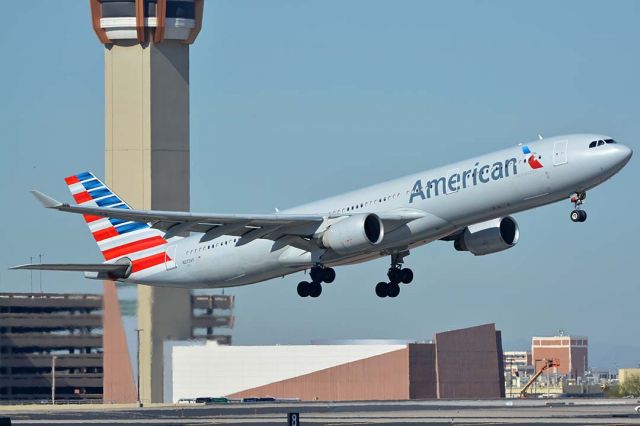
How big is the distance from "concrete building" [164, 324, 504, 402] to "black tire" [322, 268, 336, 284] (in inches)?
1973

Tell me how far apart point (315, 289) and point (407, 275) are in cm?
435

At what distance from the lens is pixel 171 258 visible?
69.1m

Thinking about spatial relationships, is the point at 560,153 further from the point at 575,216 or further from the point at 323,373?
the point at 323,373

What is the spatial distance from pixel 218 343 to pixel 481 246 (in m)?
45.9

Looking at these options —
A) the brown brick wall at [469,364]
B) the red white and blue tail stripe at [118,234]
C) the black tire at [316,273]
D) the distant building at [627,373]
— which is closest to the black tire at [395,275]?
the black tire at [316,273]

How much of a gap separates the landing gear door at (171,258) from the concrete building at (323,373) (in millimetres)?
42937

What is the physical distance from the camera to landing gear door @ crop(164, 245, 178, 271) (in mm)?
68688

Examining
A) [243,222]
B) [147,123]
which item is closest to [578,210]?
[243,222]

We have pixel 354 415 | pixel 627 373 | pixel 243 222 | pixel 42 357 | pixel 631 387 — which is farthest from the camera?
pixel 627 373

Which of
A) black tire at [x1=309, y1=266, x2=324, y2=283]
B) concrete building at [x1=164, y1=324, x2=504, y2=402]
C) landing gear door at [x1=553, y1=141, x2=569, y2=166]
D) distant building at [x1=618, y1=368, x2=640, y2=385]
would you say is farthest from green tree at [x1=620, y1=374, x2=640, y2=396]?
landing gear door at [x1=553, y1=141, x2=569, y2=166]

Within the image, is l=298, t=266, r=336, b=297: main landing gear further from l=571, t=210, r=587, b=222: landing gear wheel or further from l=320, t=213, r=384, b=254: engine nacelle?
l=571, t=210, r=587, b=222: landing gear wheel

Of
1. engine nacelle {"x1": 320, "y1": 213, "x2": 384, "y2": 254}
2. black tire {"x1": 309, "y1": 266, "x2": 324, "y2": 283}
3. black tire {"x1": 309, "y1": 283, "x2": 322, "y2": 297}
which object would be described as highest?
engine nacelle {"x1": 320, "y1": 213, "x2": 384, "y2": 254}

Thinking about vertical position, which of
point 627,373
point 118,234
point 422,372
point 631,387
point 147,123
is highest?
point 147,123

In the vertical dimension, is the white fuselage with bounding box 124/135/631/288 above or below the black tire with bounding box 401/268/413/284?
above
